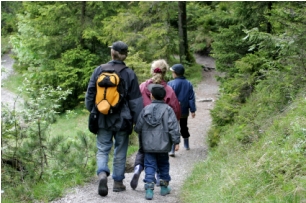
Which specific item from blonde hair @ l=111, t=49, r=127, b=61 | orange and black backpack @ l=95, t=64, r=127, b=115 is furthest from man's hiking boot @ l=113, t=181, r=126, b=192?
blonde hair @ l=111, t=49, r=127, b=61

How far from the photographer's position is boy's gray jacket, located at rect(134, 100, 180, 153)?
6.25 meters

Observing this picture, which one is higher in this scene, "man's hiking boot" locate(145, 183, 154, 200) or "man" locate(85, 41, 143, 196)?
"man" locate(85, 41, 143, 196)

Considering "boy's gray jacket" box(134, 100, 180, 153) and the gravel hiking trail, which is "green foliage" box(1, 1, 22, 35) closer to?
the gravel hiking trail

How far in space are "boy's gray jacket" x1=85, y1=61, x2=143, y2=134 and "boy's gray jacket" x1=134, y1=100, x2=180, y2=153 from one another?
0.46 feet

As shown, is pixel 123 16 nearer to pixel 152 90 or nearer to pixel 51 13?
pixel 51 13

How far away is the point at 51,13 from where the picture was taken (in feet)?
68.6

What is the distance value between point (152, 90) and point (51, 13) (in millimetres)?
15865

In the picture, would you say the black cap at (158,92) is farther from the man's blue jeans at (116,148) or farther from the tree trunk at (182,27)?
the tree trunk at (182,27)

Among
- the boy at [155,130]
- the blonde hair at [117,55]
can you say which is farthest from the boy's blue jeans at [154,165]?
the blonde hair at [117,55]

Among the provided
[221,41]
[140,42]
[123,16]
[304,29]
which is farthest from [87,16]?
[304,29]

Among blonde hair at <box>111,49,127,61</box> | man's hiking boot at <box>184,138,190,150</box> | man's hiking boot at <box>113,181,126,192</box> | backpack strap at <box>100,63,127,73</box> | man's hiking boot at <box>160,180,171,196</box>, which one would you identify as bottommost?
man's hiking boot at <box>184,138,190,150</box>

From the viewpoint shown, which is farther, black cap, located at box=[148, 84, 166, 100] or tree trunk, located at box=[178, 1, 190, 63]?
tree trunk, located at box=[178, 1, 190, 63]

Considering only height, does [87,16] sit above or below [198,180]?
above

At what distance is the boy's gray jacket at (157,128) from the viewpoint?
20.5ft
